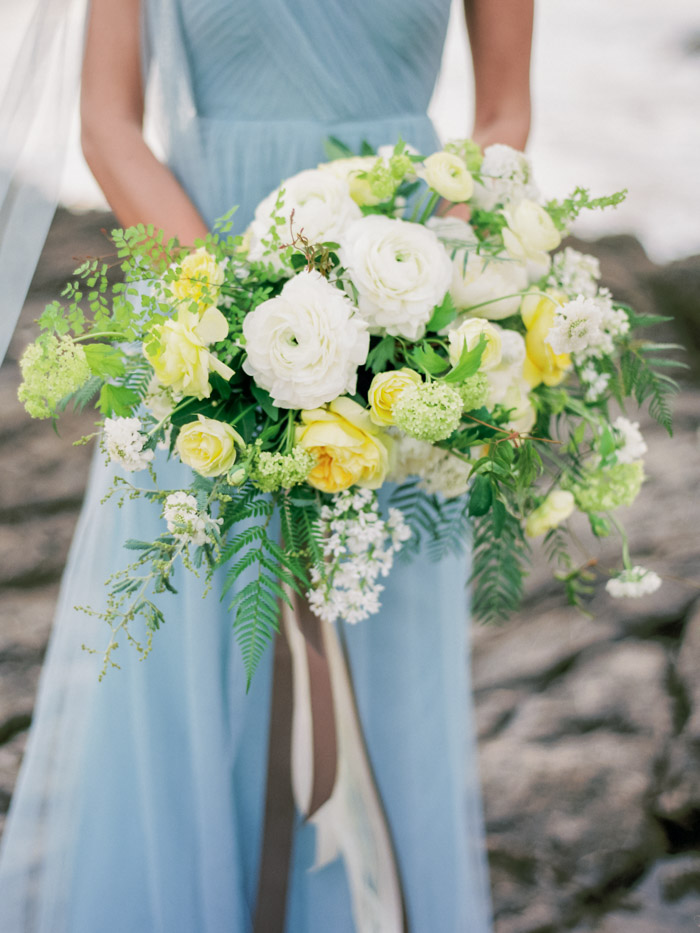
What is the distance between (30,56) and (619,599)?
2239mm

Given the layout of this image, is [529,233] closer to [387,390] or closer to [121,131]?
[387,390]

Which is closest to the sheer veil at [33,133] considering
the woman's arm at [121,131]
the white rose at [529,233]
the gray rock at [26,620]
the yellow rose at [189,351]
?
the woman's arm at [121,131]

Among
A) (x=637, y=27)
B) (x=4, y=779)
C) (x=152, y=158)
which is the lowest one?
(x=4, y=779)

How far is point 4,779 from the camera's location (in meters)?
1.80

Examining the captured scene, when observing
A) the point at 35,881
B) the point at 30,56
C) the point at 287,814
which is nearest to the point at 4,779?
the point at 35,881

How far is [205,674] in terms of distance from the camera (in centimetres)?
95

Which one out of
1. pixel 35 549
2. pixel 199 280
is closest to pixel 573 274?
pixel 199 280

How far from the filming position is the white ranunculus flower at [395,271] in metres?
0.66

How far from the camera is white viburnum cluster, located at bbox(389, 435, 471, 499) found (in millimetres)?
737

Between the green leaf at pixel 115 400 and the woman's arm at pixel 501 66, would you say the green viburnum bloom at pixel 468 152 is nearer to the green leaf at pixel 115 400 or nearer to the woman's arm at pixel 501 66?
the woman's arm at pixel 501 66

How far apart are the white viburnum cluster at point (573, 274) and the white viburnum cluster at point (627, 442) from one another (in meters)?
0.16

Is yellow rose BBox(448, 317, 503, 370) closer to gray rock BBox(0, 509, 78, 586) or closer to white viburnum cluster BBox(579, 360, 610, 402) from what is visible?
white viburnum cluster BBox(579, 360, 610, 402)

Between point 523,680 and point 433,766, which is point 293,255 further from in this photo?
point 523,680

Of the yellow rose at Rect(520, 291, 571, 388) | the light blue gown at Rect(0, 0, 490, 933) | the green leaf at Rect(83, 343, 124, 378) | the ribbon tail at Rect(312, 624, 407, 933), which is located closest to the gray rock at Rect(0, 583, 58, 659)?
the light blue gown at Rect(0, 0, 490, 933)
